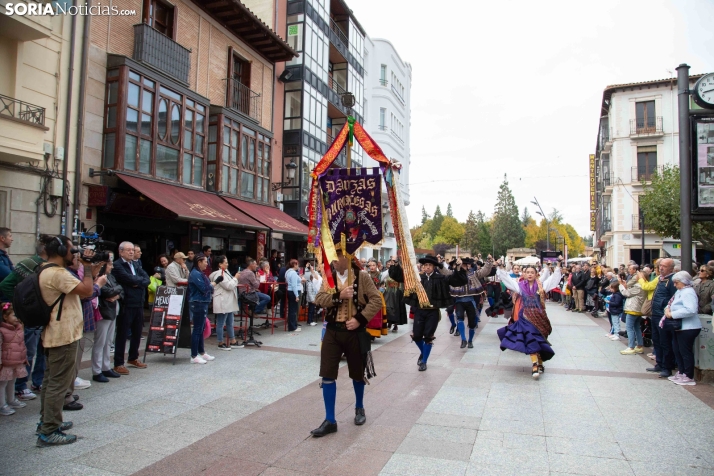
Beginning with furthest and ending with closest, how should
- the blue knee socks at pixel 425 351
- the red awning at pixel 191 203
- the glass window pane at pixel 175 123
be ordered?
1. the glass window pane at pixel 175 123
2. the red awning at pixel 191 203
3. the blue knee socks at pixel 425 351

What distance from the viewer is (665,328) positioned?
292 inches

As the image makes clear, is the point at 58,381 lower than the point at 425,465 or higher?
higher

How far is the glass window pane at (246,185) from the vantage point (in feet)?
58.5

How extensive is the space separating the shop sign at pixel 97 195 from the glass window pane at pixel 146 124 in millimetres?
2203

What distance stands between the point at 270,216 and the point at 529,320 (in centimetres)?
1215

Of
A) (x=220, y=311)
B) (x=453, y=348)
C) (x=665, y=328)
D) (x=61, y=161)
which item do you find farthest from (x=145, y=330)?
(x=665, y=328)

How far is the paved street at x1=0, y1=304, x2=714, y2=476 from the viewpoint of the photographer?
4.09 metres

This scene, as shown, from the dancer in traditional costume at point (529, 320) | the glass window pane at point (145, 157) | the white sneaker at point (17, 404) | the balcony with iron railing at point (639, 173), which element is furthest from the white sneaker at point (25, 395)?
the balcony with iron railing at point (639, 173)

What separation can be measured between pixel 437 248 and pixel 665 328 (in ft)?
196

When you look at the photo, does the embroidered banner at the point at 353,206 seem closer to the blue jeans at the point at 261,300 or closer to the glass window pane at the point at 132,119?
the blue jeans at the point at 261,300

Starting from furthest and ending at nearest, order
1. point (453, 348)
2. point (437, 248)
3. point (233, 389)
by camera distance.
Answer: point (437, 248)
point (453, 348)
point (233, 389)

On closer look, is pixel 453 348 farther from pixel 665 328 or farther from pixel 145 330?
pixel 145 330

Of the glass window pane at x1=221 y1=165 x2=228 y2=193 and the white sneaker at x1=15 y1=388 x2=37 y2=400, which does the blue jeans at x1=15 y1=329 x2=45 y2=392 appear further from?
the glass window pane at x1=221 y1=165 x2=228 y2=193

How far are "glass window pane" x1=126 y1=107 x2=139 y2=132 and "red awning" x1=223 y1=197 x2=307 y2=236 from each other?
4217 millimetres
